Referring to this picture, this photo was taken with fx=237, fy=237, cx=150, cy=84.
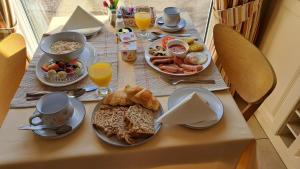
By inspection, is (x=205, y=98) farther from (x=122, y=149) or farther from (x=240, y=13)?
(x=240, y=13)

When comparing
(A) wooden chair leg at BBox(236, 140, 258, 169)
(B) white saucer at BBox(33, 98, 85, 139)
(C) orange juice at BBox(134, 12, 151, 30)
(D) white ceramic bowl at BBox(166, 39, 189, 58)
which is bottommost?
(A) wooden chair leg at BBox(236, 140, 258, 169)

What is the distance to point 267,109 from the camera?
5.55 ft

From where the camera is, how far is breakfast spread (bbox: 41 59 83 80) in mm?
979

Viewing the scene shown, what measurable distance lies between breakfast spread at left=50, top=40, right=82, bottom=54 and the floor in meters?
1.35

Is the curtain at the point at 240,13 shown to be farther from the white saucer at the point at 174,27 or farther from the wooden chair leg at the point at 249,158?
the wooden chair leg at the point at 249,158

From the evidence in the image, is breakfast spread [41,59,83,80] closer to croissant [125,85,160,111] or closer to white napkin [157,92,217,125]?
croissant [125,85,160,111]

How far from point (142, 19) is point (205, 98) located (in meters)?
0.57

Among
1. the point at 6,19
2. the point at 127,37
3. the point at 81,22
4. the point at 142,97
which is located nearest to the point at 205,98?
the point at 142,97

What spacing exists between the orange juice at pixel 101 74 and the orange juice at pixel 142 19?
16.6 inches

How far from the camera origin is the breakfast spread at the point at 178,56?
1038 mm

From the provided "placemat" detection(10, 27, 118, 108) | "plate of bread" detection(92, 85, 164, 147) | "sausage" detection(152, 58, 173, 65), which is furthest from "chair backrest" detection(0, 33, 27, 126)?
"sausage" detection(152, 58, 173, 65)

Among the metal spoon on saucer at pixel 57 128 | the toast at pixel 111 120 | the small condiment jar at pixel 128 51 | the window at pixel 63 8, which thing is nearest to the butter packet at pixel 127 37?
the small condiment jar at pixel 128 51

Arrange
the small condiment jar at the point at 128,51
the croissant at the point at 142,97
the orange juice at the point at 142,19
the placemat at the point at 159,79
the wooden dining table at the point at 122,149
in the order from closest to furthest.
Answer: the wooden dining table at the point at 122,149 → the croissant at the point at 142,97 → the placemat at the point at 159,79 → the small condiment jar at the point at 128,51 → the orange juice at the point at 142,19

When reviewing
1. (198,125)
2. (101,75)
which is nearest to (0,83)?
(101,75)
